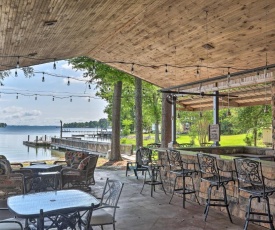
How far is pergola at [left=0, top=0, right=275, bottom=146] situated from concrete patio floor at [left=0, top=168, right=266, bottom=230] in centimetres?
256

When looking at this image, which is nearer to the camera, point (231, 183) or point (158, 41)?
point (231, 183)

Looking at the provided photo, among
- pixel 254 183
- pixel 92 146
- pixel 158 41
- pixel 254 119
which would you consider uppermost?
pixel 158 41

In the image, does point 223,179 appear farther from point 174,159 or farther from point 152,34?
point 152,34

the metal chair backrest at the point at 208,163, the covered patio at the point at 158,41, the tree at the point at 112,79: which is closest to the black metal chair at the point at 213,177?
the metal chair backrest at the point at 208,163

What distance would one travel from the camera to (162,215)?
5652mm

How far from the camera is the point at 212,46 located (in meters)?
7.89

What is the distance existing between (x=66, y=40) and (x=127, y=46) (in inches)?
86.6

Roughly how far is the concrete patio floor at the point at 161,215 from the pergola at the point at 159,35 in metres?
2.56

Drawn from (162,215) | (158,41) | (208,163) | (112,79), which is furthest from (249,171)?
(112,79)

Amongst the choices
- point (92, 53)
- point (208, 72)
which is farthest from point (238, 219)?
point (92, 53)

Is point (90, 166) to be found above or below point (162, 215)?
above

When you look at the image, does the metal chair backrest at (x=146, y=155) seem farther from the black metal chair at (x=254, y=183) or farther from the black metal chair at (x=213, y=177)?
the black metal chair at (x=254, y=183)

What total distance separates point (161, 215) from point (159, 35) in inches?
180

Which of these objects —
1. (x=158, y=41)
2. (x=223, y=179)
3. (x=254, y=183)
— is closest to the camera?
(x=254, y=183)
